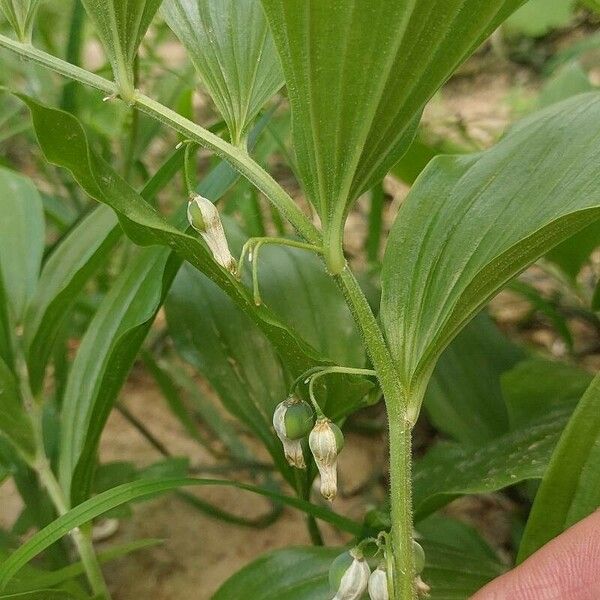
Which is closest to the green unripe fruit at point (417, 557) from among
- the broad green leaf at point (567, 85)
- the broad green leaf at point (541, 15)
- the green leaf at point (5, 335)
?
the green leaf at point (5, 335)

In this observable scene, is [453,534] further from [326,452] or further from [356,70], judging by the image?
[356,70]

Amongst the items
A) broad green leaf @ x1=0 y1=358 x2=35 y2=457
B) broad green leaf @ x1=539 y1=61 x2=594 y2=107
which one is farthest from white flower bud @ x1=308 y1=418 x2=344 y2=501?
broad green leaf @ x1=539 y1=61 x2=594 y2=107

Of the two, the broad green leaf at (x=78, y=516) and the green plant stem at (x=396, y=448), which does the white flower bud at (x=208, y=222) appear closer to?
the green plant stem at (x=396, y=448)

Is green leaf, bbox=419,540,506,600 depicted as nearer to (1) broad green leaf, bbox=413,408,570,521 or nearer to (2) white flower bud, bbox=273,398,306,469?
(1) broad green leaf, bbox=413,408,570,521

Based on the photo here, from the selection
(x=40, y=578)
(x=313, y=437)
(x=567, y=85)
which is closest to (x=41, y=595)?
(x=40, y=578)

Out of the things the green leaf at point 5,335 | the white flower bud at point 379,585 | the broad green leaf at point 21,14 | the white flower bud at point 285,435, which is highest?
the broad green leaf at point 21,14

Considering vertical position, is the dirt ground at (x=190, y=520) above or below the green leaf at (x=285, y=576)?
above
